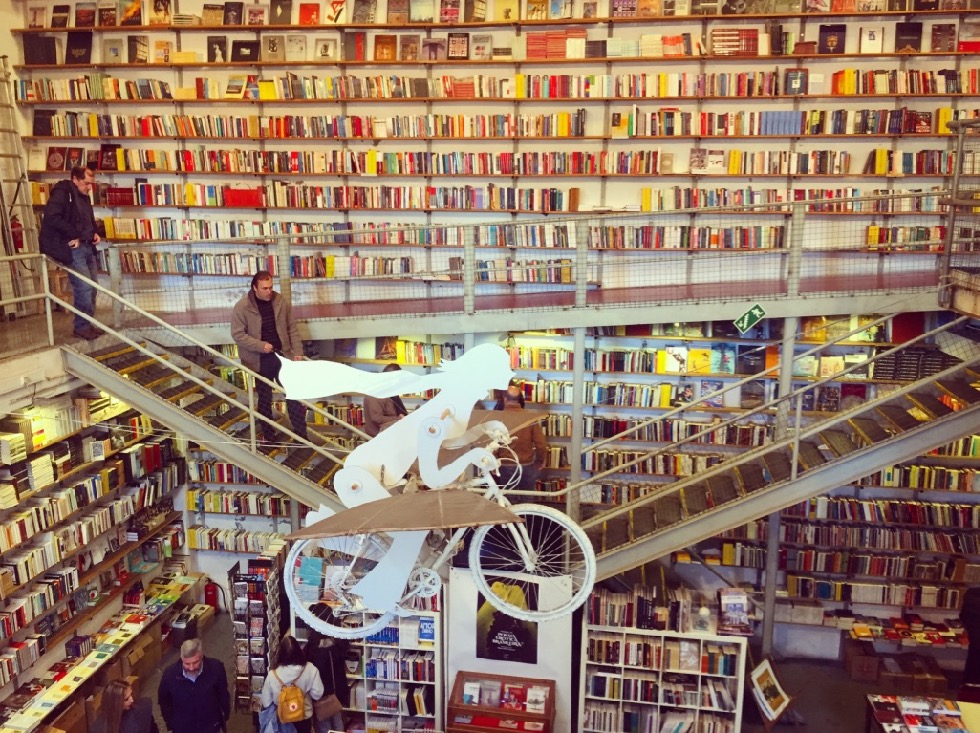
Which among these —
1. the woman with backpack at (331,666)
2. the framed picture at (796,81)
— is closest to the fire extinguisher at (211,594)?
the woman with backpack at (331,666)

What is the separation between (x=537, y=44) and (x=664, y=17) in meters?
1.08

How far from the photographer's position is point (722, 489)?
5.93 m

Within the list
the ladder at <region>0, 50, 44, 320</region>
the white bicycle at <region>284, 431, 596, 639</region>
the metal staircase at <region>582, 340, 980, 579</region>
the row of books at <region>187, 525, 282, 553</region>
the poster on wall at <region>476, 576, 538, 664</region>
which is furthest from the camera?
the row of books at <region>187, 525, 282, 553</region>

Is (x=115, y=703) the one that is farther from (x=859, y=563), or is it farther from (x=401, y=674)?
→ (x=859, y=563)

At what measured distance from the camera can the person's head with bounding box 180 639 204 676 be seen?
213 inches

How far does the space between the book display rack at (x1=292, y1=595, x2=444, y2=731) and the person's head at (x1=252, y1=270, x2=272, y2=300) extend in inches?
96.1

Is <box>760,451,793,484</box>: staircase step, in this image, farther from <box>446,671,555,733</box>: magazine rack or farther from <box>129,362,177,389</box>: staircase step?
<box>129,362,177,389</box>: staircase step

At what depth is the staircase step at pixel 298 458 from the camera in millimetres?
6055

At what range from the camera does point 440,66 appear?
7.53 metres

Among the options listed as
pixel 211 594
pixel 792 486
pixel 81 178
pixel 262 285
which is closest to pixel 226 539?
pixel 211 594

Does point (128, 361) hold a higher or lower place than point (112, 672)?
higher

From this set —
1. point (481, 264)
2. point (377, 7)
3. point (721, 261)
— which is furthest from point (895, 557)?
point (377, 7)

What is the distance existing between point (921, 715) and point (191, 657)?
15.3 feet

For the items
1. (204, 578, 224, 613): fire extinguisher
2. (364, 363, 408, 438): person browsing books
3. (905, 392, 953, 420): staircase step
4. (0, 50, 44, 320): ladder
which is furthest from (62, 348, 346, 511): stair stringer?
(905, 392, 953, 420): staircase step
